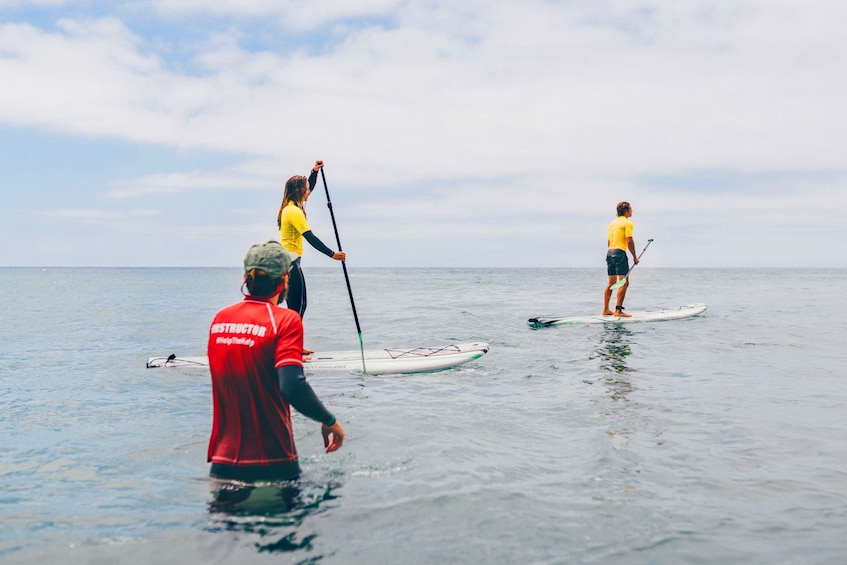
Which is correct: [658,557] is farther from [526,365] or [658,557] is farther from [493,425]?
[526,365]

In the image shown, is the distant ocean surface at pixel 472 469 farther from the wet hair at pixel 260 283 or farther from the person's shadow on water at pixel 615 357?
the wet hair at pixel 260 283

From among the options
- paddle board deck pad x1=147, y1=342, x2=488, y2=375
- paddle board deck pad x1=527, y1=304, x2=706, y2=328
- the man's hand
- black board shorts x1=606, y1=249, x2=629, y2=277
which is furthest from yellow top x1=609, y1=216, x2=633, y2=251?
the man's hand

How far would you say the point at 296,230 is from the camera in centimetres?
904

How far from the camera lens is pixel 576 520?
174 inches

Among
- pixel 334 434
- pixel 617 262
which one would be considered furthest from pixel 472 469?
pixel 617 262

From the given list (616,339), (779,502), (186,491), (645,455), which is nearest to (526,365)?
(616,339)

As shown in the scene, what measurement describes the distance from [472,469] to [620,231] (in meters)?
12.2

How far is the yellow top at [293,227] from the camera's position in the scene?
8828 mm

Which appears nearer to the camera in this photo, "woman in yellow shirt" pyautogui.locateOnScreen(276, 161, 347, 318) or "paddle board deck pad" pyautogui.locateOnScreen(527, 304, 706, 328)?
"woman in yellow shirt" pyautogui.locateOnScreen(276, 161, 347, 318)

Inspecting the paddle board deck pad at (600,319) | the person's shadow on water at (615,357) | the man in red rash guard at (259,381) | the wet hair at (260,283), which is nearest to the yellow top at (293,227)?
the man in red rash guard at (259,381)

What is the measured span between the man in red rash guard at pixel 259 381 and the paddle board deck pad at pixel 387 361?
6.39m

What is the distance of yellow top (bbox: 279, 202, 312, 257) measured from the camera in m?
8.83

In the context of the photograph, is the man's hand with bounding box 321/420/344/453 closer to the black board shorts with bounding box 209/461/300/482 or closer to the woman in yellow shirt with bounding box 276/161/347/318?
the black board shorts with bounding box 209/461/300/482

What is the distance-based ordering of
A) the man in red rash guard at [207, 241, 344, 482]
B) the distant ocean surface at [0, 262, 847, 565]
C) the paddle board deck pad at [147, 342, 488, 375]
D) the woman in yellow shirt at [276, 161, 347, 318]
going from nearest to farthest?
the man in red rash guard at [207, 241, 344, 482] < the distant ocean surface at [0, 262, 847, 565] < the woman in yellow shirt at [276, 161, 347, 318] < the paddle board deck pad at [147, 342, 488, 375]
